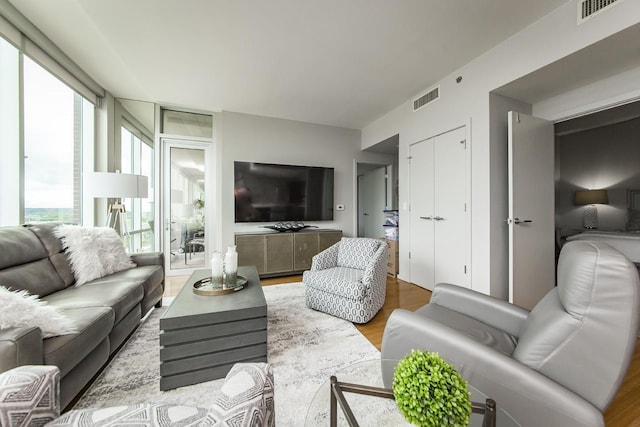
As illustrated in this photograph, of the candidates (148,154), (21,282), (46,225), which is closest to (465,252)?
(21,282)

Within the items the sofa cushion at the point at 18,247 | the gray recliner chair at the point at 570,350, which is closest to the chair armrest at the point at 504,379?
the gray recliner chair at the point at 570,350

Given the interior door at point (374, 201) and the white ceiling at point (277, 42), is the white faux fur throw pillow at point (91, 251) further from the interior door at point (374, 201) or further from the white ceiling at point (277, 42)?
the interior door at point (374, 201)

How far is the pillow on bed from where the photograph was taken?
→ 3.08 metres

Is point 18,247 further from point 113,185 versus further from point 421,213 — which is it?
point 421,213

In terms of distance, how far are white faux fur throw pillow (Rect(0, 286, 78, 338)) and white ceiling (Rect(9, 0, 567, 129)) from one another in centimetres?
223

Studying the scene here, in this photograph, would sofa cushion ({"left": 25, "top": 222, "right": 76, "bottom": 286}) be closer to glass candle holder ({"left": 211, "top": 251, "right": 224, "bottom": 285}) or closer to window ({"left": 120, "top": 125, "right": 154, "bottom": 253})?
glass candle holder ({"left": 211, "top": 251, "right": 224, "bottom": 285})

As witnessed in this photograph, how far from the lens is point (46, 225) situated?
2.01 meters

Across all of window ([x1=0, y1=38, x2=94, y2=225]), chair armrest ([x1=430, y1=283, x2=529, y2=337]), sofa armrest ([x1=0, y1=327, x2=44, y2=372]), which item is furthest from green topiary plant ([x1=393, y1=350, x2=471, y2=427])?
window ([x1=0, y1=38, x2=94, y2=225])

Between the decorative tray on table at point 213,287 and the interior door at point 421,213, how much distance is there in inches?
95.9

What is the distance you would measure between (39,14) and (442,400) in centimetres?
396

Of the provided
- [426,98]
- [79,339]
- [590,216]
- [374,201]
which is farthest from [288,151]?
[590,216]

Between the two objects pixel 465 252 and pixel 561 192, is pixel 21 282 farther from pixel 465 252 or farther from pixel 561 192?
pixel 561 192

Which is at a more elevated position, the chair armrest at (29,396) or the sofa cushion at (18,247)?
the sofa cushion at (18,247)

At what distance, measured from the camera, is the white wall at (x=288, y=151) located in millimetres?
3961
